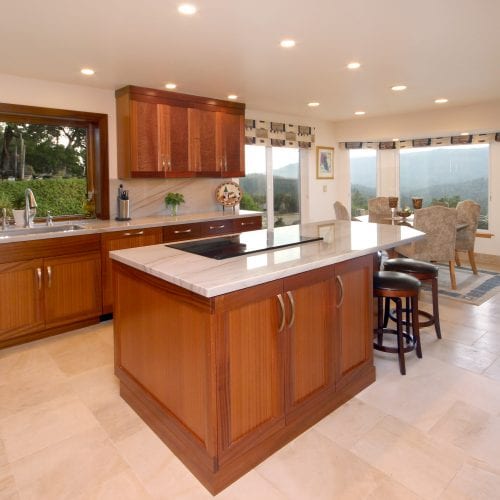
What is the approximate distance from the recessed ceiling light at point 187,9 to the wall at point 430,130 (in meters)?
4.70

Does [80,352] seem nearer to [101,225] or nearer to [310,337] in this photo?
[101,225]

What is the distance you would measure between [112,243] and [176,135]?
4.80 feet

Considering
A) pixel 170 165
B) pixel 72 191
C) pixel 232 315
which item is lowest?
pixel 232 315

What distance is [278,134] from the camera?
6.20 meters

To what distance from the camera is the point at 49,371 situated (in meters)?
2.98

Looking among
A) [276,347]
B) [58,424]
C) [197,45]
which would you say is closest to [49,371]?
[58,424]

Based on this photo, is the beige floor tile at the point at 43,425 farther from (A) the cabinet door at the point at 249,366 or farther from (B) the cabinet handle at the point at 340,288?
(B) the cabinet handle at the point at 340,288

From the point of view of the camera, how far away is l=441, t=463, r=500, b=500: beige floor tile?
175cm

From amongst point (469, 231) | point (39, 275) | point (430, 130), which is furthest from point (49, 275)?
point (430, 130)

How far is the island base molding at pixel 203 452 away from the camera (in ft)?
6.00

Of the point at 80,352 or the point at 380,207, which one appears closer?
the point at 80,352

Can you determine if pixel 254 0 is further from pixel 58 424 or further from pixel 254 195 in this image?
pixel 254 195

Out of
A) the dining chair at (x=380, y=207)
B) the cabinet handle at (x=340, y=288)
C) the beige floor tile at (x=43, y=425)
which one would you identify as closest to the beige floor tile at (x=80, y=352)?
the beige floor tile at (x=43, y=425)

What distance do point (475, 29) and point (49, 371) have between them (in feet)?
12.6
